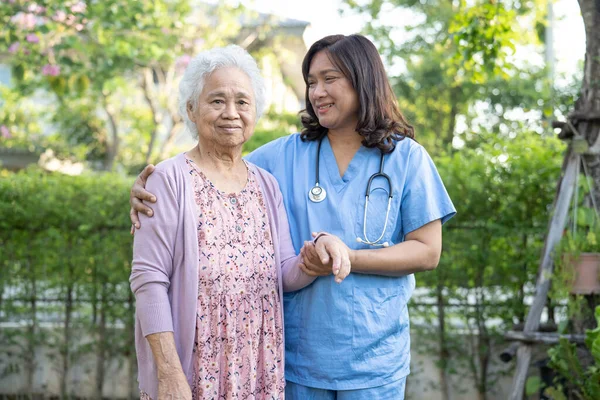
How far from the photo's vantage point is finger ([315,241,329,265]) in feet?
6.80

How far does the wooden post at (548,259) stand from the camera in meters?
4.23

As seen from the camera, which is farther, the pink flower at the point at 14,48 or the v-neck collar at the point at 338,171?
the pink flower at the point at 14,48

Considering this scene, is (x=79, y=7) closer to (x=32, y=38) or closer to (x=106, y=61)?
(x=32, y=38)

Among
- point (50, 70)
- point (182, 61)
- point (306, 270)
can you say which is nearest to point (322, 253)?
point (306, 270)

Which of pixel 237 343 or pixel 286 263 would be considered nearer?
pixel 237 343

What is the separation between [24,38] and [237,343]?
5.06 metres

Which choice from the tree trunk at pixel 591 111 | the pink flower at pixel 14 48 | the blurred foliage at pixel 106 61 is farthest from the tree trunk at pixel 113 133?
the tree trunk at pixel 591 111

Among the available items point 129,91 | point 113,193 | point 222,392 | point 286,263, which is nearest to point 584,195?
point 286,263

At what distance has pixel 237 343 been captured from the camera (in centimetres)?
218

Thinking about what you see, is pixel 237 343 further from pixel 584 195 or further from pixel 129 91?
pixel 129 91

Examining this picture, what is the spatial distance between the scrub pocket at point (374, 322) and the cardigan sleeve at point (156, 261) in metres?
0.60

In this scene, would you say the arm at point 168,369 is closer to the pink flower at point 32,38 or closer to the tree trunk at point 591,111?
the tree trunk at point 591,111

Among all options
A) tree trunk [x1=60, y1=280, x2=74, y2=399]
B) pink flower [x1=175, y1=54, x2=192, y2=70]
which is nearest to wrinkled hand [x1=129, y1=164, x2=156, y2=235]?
tree trunk [x1=60, y1=280, x2=74, y2=399]

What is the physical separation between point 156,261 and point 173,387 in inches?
13.6
